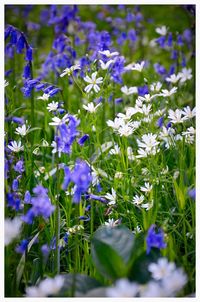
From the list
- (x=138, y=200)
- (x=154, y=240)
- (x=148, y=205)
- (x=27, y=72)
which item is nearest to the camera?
(x=154, y=240)

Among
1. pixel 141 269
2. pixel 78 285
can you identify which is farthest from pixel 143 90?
pixel 78 285

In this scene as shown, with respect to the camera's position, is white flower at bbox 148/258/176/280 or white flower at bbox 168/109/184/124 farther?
white flower at bbox 168/109/184/124

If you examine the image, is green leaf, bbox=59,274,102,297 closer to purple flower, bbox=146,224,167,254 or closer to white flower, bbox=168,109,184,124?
purple flower, bbox=146,224,167,254

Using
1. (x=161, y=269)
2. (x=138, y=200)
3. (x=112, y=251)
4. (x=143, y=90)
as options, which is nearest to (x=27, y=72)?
(x=143, y=90)

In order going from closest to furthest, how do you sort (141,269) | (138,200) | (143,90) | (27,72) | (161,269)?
(161,269), (141,269), (138,200), (27,72), (143,90)

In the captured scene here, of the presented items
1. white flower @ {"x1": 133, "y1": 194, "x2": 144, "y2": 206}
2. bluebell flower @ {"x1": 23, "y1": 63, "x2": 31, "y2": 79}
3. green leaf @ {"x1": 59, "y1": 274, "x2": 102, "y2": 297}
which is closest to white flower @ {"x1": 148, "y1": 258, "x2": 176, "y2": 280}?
green leaf @ {"x1": 59, "y1": 274, "x2": 102, "y2": 297}

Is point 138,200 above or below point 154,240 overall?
above

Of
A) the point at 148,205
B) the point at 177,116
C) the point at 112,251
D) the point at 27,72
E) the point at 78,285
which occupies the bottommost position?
the point at 78,285

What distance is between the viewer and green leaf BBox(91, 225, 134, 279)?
7.59ft

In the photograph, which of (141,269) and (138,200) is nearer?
(141,269)

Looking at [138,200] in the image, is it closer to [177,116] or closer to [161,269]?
[177,116]

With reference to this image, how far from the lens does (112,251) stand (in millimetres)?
2316

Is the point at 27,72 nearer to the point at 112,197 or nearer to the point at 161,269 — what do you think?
the point at 112,197
